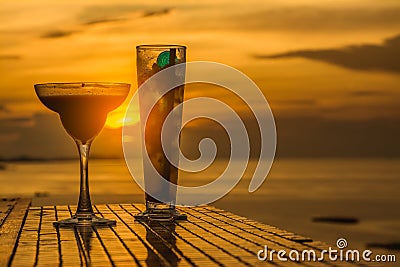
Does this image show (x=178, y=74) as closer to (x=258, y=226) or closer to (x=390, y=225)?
(x=258, y=226)

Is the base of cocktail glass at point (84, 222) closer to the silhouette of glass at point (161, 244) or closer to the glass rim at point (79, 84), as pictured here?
the silhouette of glass at point (161, 244)

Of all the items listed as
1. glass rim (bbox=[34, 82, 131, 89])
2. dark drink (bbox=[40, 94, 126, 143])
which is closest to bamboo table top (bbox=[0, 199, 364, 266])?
dark drink (bbox=[40, 94, 126, 143])

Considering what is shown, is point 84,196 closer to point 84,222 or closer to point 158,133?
point 84,222

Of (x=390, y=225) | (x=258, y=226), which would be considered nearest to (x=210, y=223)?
→ (x=258, y=226)

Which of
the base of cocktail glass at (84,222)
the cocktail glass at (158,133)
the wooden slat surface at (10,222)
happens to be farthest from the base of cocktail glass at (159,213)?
the wooden slat surface at (10,222)

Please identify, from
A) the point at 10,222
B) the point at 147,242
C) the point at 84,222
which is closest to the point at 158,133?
the point at 84,222

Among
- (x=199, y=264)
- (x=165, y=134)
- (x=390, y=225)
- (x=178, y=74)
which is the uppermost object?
(x=178, y=74)
